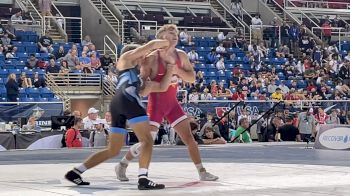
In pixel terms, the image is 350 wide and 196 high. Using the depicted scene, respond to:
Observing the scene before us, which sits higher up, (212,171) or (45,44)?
(45,44)

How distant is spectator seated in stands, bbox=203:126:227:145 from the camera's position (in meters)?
21.7

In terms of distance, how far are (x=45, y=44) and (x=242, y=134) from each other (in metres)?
10.2

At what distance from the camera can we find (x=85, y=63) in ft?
97.2

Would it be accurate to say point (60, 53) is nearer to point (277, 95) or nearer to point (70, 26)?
point (70, 26)

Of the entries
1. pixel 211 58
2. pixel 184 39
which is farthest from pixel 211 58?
pixel 184 39

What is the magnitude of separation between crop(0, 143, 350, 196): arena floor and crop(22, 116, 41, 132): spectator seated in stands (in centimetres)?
497

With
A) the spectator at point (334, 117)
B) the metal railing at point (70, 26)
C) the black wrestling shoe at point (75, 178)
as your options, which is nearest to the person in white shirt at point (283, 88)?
the spectator at point (334, 117)

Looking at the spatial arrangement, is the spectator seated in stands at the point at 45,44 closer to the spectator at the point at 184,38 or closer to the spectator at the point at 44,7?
the spectator at the point at 44,7

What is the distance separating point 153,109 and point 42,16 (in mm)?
23770

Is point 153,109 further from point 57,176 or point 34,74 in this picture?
point 34,74

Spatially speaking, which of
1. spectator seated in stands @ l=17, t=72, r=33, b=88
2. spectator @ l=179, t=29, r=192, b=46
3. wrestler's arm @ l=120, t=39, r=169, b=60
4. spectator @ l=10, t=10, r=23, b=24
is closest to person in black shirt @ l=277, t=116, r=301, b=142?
spectator seated in stands @ l=17, t=72, r=33, b=88

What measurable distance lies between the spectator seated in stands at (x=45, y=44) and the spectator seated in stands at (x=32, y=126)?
9.07 meters

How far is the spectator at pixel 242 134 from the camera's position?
915 inches

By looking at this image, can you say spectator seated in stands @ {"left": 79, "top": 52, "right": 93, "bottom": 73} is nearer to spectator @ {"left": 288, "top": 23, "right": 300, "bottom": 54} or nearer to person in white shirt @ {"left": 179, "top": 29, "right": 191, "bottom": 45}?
person in white shirt @ {"left": 179, "top": 29, "right": 191, "bottom": 45}
